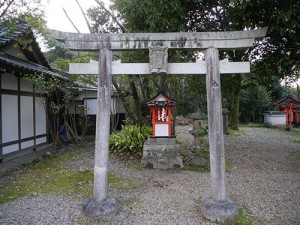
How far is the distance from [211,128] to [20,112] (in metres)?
8.19

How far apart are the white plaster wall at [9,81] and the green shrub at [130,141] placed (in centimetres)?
438

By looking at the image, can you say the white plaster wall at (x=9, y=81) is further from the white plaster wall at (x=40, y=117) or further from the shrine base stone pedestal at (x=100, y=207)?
the shrine base stone pedestal at (x=100, y=207)

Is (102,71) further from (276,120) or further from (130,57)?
(276,120)

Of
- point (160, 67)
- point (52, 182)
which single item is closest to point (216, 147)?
point (160, 67)

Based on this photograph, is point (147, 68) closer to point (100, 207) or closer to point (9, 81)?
point (100, 207)

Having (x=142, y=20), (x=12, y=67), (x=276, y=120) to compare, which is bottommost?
(x=276, y=120)

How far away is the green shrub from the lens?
9031mm

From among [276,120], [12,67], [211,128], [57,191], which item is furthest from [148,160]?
[276,120]

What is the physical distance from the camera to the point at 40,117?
11148 millimetres

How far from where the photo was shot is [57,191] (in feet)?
18.8

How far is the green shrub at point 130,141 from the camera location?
9031 mm

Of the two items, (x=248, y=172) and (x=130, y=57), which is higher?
(x=130, y=57)

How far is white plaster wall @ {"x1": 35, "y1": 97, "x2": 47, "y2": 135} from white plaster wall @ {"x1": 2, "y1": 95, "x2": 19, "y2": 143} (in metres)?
1.47

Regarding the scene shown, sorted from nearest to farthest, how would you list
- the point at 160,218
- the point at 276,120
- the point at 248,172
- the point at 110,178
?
the point at 160,218 → the point at 110,178 → the point at 248,172 → the point at 276,120
